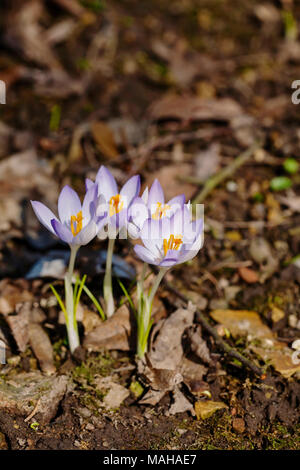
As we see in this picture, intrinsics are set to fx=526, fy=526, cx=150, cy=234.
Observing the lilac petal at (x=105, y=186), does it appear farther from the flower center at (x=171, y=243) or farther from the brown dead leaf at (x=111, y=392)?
the brown dead leaf at (x=111, y=392)

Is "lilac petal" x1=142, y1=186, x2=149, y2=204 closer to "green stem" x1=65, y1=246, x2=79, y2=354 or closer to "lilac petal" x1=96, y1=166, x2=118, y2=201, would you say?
"lilac petal" x1=96, y1=166, x2=118, y2=201

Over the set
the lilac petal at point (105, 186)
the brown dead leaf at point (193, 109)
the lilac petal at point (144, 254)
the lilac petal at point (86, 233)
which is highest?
the brown dead leaf at point (193, 109)

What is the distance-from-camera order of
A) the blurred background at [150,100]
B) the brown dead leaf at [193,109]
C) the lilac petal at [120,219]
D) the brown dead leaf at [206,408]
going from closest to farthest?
the lilac petal at [120,219], the brown dead leaf at [206,408], the blurred background at [150,100], the brown dead leaf at [193,109]

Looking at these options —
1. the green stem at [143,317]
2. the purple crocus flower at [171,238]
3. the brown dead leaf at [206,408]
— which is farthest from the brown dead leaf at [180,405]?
the purple crocus flower at [171,238]

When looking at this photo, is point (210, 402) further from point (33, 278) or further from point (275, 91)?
point (275, 91)

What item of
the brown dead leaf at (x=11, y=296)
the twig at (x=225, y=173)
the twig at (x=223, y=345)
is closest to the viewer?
the twig at (x=223, y=345)

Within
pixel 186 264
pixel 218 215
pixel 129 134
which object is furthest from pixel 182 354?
pixel 129 134

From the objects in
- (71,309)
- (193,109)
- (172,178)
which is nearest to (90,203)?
(71,309)
